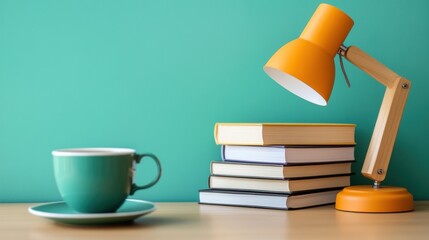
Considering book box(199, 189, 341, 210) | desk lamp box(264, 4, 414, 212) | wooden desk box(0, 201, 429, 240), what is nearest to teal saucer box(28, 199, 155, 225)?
wooden desk box(0, 201, 429, 240)

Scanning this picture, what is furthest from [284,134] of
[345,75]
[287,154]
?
[345,75]

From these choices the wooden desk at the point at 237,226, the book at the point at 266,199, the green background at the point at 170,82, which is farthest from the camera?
the green background at the point at 170,82

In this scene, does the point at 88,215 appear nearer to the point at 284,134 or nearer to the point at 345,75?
the point at 284,134

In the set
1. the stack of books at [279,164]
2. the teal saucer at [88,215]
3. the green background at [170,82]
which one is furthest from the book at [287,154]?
the teal saucer at [88,215]

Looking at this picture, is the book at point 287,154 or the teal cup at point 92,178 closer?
the teal cup at point 92,178

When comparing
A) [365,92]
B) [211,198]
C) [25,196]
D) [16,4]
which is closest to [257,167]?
[211,198]

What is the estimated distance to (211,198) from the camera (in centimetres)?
136

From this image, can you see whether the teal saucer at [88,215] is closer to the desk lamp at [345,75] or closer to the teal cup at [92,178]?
the teal cup at [92,178]

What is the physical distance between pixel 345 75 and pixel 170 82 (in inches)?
15.0

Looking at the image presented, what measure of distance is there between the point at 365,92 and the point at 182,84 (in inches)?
15.5

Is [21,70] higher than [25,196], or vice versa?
[21,70]

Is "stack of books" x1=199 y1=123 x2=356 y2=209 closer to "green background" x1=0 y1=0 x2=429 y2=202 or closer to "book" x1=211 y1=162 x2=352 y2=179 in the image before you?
"book" x1=211 y1=162 x2=352 y2=179

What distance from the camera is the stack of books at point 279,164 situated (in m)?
1.29

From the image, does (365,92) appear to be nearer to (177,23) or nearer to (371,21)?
(371,21)
